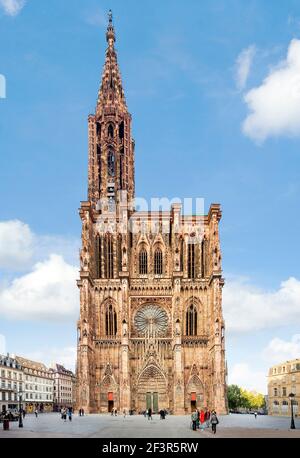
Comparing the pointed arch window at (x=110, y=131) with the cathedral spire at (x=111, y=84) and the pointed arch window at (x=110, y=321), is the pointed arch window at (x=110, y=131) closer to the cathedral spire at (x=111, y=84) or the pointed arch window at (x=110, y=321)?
the cathedral spire at (x=111, y=84)

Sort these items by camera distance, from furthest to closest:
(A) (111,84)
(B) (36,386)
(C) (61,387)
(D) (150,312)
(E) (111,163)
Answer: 1. (C) (61,387)
2. (B) (36,386)
3. (A) (111,84)
4. (E) (111,163)
5. (D) (150,312)

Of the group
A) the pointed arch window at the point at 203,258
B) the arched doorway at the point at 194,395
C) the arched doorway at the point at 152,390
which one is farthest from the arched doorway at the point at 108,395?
the pointed arch window at the point at 203,258

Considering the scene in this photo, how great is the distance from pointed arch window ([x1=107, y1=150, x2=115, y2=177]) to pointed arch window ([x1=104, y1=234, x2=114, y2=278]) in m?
11.8

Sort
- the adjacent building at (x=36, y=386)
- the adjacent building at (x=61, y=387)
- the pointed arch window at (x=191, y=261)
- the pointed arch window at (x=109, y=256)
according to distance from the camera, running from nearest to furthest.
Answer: the pointed arch window at (x=191, y=261), the pointed arch window at (x=109, y=256), the adjacent building at (x=36, y=386), the adjacent building at (x=61, y=387)

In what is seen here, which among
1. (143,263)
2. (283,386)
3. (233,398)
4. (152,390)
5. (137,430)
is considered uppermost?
(143,263)

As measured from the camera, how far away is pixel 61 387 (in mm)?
140750

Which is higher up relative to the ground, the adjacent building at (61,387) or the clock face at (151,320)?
the clock face at (151,320)

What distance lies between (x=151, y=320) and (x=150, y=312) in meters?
1.05

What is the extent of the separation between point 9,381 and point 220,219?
4740 centimetres

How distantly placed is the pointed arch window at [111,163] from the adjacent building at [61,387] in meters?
65.6

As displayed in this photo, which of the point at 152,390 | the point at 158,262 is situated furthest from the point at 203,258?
the point at 152,390

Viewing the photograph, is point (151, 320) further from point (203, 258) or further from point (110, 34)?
point (110, 34)

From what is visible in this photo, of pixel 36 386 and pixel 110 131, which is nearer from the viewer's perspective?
pixel 110 131

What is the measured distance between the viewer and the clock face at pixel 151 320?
7250cm
